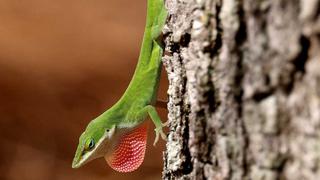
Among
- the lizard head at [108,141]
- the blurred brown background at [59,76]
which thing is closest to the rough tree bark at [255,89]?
the lizard head at [108,141]

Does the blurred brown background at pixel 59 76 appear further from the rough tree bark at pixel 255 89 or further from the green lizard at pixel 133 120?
the rough tree bark at pixel 255 89

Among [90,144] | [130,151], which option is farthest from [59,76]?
[130,151]

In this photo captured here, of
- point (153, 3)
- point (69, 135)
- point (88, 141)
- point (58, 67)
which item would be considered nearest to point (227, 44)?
point (153, 3)

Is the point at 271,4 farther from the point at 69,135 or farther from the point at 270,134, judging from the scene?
the point at 69,135

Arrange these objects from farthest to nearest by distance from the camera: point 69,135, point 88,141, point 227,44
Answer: point 69,135 → point 88,141 → point 227,44

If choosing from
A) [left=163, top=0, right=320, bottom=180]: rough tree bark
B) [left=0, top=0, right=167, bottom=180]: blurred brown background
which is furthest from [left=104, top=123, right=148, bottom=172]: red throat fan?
[left=0, top=0, right=167, bottom=180]: blurred brown background

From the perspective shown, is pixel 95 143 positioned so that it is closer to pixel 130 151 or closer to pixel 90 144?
pixel 90 144
